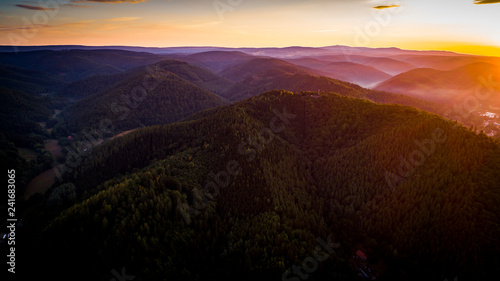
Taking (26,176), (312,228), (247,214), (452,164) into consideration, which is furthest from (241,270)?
(26,176)

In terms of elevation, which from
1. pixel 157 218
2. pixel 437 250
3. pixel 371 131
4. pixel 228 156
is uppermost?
pixel 371 131

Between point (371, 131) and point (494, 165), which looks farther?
point (371, 131)

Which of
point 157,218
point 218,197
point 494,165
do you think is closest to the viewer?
point 157,218

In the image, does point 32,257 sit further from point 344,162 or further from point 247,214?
point 344,162

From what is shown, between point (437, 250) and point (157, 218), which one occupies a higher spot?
point (157, 218)

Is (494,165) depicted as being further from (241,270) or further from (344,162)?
(241,270)

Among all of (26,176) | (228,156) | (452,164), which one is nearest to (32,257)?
(228,156)

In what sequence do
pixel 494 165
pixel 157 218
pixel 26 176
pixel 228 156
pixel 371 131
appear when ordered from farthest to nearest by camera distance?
pixel 26 176 < pixel 371 131 < pixel 228 156 < pixel 494 165 < pixel 157 218
